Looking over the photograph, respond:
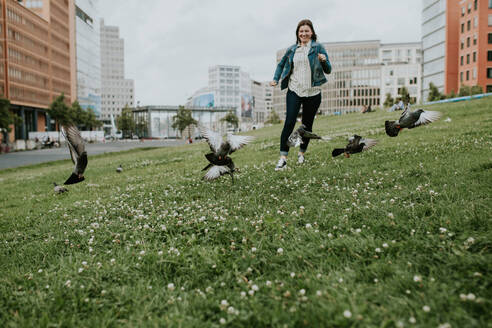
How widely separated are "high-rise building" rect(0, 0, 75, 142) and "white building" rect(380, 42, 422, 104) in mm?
111470

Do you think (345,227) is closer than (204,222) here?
Yes

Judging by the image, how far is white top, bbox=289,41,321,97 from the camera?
299 inches

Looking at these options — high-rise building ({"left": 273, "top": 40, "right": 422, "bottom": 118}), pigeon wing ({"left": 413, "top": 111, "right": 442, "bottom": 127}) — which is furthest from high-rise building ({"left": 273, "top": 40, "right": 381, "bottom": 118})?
pigeon wing ({"left": 413, "top": 111, "right": 442, "bottom": 127})

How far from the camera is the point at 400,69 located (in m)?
148

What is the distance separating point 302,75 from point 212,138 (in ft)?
9.55

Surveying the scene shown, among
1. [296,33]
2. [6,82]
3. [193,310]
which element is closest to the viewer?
[193,310]

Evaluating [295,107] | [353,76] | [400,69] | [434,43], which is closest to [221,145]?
[295,107]

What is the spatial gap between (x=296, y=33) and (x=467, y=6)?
91.1 metres

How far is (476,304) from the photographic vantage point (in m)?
2.32

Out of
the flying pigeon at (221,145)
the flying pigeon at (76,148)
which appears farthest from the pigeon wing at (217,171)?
the flying pigeon at (76,148)

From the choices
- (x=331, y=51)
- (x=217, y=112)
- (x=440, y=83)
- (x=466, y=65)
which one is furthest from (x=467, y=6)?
(x=217, y=112)

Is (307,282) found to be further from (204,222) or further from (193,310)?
(204,222)

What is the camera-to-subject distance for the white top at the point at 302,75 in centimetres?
759

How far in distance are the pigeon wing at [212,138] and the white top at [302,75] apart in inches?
106
